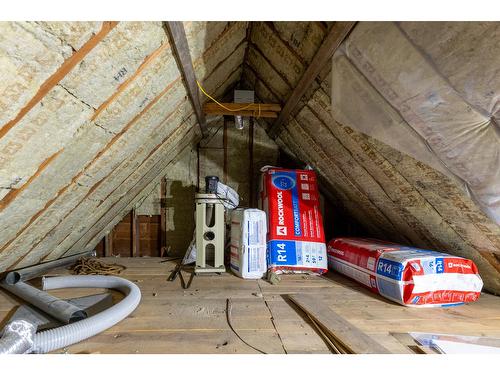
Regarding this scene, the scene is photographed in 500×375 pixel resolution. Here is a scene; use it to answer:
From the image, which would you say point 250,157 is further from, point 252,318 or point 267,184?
point 252,318

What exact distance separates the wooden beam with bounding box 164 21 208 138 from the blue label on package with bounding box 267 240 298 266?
5.33 feet

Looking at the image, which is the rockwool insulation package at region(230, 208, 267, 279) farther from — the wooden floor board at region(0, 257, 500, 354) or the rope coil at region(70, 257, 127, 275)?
the rope coil at region(70, 257, 127, 275)

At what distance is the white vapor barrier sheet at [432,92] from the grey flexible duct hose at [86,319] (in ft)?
6.10

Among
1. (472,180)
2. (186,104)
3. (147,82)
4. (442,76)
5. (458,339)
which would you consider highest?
(186,104)

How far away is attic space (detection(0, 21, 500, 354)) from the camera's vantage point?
1.18 m

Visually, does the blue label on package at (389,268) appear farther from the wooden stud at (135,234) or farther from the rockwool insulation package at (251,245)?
the wooden stud at (135,234)

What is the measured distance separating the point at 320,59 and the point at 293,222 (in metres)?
1.72

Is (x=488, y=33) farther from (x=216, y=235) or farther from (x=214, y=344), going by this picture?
(x=216, y=235)

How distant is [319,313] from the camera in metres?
1.79

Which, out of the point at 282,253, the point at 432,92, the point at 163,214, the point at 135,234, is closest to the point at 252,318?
the point at 282,253

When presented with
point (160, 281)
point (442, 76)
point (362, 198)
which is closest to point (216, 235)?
point (160, 281)

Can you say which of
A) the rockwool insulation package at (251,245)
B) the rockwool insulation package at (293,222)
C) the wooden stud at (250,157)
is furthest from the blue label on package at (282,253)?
the wooden stud at (250,157)

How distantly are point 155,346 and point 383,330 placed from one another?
1.32 meters
